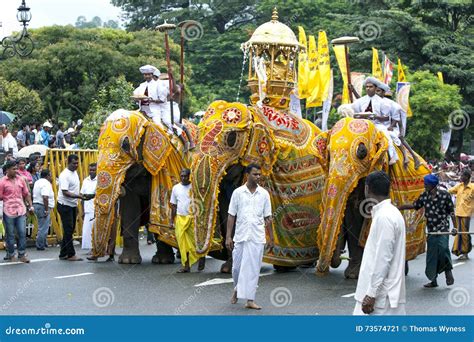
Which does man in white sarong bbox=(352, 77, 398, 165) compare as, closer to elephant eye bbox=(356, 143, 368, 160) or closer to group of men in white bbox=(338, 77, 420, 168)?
group of men in white bbox=(338, 77, 420, 168)

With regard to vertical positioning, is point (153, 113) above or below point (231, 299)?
above

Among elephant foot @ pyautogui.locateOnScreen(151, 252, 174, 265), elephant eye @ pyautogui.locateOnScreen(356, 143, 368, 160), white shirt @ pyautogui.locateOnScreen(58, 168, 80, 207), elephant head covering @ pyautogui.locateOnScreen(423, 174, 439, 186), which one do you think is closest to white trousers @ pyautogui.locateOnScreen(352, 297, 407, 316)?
elephant head covering @ pyautogui.locateOnScreen(423, 174, 439, 186)

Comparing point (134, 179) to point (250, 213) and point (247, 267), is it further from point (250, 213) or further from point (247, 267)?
point (247, 267)

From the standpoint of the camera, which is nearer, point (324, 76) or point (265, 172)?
point (265, 172)

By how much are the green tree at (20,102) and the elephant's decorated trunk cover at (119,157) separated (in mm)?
18431

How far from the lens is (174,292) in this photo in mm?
13812

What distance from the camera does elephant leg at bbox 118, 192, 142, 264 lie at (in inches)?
673

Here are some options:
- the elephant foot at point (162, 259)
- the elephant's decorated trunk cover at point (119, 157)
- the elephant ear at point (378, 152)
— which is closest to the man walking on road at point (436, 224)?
the elephant ear at point (378, 152)

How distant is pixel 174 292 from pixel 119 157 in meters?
3.41

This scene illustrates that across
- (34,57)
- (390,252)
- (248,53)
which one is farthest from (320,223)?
(34,57)

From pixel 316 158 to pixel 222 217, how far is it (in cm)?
154

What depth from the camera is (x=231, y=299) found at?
510 inches

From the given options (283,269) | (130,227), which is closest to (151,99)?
(130,227)

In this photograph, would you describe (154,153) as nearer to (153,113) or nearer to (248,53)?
(153,113)
